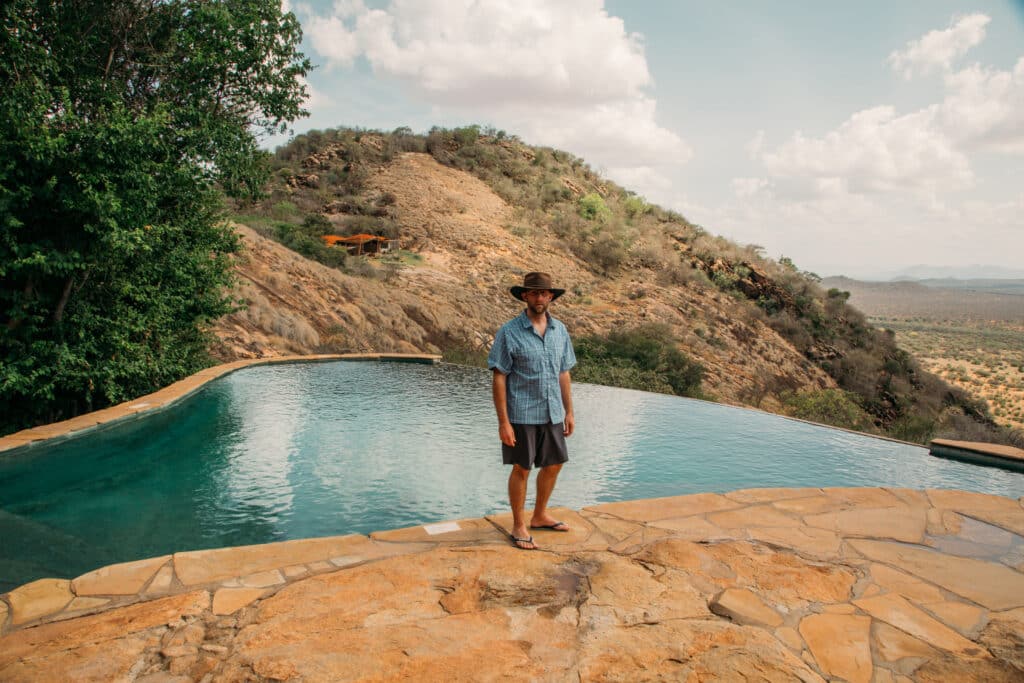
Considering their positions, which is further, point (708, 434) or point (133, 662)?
point (708, 434)

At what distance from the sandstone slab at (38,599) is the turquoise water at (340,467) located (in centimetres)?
50

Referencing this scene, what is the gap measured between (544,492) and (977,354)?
49.4 m

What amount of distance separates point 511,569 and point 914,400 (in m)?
20.7

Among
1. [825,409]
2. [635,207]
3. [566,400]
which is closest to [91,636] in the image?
[566,400]

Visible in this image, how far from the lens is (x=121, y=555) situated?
3.40m

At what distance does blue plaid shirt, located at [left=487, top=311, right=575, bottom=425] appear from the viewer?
3029 millimetres

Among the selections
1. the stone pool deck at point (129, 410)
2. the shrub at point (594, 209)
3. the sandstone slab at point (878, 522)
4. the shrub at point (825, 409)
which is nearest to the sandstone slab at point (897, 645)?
the sandstone slab at point (878, 522)

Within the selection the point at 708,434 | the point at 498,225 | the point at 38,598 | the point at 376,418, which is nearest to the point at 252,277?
the point at 376,418

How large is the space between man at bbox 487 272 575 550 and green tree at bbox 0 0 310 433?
4.23 meters

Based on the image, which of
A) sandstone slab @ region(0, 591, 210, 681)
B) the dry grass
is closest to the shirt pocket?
sandstone slab @ region(0, 591, 210, 681)

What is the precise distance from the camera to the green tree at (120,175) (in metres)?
5.27

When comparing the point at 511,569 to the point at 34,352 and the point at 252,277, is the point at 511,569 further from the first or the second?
the point at 252,277

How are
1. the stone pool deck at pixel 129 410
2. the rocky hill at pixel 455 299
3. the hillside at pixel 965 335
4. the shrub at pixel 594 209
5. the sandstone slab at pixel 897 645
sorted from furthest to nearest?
1. the hillside at pixel 965 335
2. the shrub at pixel 594 209
3. the rocky hill at pixel 455 299
4. the stone pool deck at pixel 129 410
5. the sandstone slab at pixel 897 645

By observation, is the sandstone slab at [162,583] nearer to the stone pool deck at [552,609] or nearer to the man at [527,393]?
the stone pool deck at [552,609]
